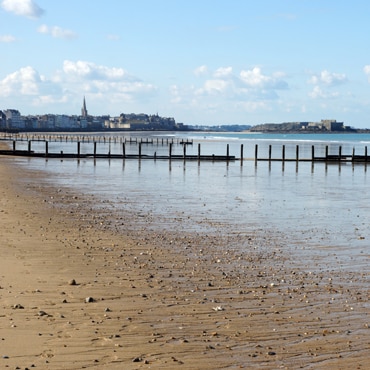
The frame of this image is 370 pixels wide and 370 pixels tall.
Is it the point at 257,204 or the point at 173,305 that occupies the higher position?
the point at 173,305

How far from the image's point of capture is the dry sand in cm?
638

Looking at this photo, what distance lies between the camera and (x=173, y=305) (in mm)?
8258

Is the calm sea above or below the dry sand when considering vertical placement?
below

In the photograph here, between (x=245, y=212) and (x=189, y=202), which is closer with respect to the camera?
(x=245, y=212)

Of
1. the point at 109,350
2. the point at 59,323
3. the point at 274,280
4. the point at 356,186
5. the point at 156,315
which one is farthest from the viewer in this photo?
the point at 356,186

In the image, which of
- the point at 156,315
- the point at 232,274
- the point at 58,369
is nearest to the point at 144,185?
the point at 232,274

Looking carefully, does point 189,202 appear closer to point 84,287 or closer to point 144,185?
point 144,185

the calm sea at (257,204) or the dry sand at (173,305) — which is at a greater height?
the dry sand at (173,305)

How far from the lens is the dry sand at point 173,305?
20.9ft

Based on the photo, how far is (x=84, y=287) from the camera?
9062 millimetres

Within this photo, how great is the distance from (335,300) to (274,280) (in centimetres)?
136

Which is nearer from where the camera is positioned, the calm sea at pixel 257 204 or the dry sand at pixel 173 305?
the dry sand at pixel 173 305

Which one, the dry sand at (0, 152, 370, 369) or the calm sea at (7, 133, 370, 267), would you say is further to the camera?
the calm sea at (7, 133, 370, 267)

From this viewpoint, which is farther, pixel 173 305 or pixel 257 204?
pixel 257 204
